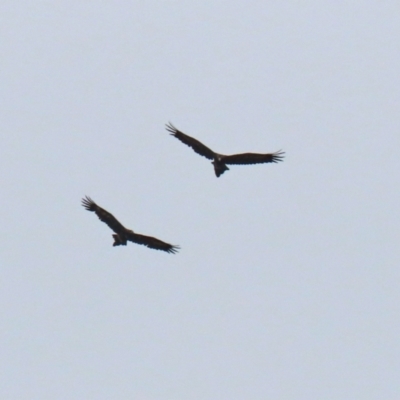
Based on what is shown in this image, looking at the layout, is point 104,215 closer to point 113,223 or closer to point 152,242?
point 113,223

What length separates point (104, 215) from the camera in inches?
1254

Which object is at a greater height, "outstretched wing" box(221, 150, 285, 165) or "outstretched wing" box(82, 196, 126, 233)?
"outstretched wing" box(221, 150, 285, 165)

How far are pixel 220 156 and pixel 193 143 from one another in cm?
102

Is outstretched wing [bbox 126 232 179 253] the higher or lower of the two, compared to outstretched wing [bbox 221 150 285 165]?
lower

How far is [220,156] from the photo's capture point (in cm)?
3234

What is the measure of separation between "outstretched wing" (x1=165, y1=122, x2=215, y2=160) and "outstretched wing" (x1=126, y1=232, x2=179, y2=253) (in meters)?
3.12

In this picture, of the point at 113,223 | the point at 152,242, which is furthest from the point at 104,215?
the point at 152,242

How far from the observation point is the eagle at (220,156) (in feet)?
A: 105

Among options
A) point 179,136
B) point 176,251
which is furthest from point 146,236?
point 179,136

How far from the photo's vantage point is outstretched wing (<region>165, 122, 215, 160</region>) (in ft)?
107

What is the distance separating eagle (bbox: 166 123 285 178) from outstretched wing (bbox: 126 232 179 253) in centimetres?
296

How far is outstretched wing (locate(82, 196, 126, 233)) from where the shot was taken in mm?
31839

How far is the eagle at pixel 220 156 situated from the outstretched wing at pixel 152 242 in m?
2.96

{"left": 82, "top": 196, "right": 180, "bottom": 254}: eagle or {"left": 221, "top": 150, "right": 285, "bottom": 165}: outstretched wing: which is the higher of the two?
{"left": 221, "top": 150, "right": 285, "bottom": 165}: outstretched wing
